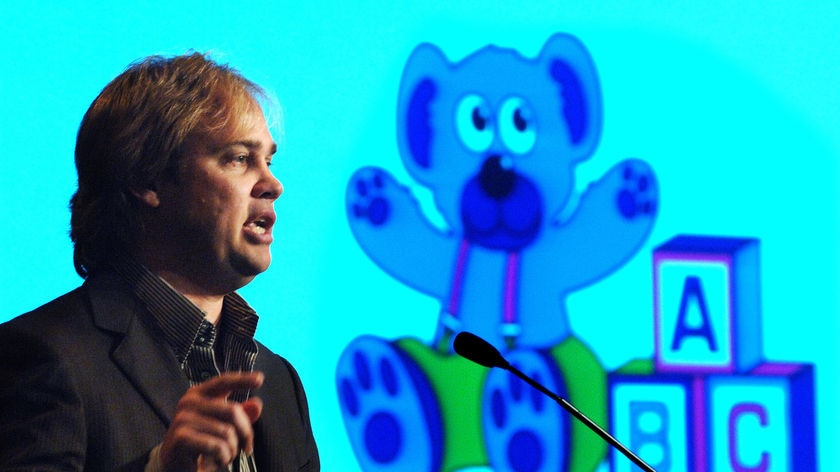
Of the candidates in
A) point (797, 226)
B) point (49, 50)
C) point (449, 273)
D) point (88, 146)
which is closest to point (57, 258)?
point (49, 50)

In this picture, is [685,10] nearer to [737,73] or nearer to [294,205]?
[737,73]

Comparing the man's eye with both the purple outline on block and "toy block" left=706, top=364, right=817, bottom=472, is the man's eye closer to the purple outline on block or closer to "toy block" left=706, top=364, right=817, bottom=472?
the purple outline on block

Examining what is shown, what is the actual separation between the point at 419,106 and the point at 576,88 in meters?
0.43

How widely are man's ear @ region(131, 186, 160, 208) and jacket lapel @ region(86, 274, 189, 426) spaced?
0.12 m

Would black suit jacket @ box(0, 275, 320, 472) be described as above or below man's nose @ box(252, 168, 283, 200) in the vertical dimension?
below

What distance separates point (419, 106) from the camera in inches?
104

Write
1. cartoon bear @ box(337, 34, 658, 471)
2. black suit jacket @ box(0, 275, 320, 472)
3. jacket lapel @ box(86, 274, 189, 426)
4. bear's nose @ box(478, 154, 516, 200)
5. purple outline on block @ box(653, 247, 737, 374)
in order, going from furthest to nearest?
purple outline on block @ box(653, 247, 737, 374) < bear's nose @ box(478, 154, 516, 200) < cartoon bear @ box(337, 34, 658, 471) < jacket lapel @ box(86, 274, 189, 426) < black suit jacket @ box(0, 275, 320, 472)

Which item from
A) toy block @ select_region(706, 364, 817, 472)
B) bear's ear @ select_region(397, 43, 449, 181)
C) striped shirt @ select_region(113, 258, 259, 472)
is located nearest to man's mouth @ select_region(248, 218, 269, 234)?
striped shirt @ select_region(113, 258, 259, 472)

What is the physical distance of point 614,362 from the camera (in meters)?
2.75

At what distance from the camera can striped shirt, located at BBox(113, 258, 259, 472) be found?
1499 millimetres

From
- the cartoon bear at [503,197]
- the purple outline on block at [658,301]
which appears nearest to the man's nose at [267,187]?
the cartoon bear at [503,197]

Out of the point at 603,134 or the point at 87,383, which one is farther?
the point at 603,134

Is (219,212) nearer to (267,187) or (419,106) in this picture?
(267,187)

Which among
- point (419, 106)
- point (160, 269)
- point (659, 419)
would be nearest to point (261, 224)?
point (160, 269)
